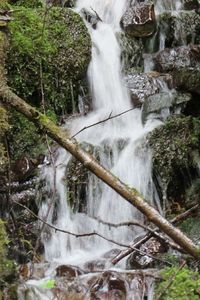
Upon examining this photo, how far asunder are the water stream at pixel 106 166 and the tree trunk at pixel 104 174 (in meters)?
2.13

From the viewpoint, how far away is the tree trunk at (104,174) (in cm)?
279

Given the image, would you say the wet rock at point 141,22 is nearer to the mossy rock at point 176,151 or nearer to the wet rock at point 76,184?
the mossy rock at point 176,151

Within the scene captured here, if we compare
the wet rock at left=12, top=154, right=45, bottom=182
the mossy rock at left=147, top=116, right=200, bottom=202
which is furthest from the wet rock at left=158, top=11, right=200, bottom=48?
the wet rock at left=12, top=154, right=45, bottom=182

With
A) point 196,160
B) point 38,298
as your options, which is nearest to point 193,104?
point 196,160

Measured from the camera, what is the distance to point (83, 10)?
884cm

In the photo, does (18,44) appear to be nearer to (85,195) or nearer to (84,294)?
(85,195)

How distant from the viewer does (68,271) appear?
479cm

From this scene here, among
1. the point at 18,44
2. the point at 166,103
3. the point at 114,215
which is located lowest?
the point at 114,215

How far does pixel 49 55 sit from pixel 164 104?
1786 millimetres

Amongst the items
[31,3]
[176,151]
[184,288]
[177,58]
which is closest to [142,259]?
[184,288]

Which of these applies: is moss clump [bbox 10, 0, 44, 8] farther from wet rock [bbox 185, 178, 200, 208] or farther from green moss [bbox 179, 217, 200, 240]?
green moss [bbox 179, 217, 200, 240]

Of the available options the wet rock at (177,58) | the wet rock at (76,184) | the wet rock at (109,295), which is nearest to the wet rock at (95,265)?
the wet rock at (109,295)

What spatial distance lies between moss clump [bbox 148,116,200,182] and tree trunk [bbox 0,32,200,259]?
3.56 m

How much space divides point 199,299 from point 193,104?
435 cm
